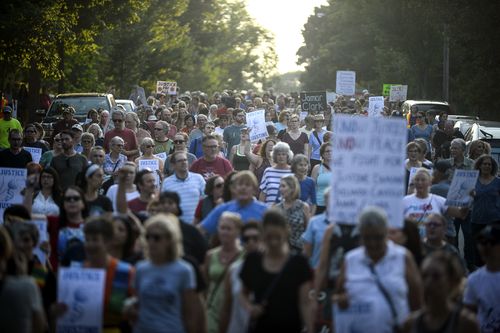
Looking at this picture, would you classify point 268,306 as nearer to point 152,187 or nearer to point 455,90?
point 152,187

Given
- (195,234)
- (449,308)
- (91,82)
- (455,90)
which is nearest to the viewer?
(449,308)

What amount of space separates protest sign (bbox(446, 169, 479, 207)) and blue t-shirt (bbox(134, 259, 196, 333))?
623cm

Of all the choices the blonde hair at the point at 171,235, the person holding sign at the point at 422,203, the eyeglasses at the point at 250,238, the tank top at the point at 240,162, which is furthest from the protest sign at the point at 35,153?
the blonde hair at the point at 171,235

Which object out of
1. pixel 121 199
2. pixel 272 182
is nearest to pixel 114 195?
pixel 121 199

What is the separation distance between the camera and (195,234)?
10.3 m

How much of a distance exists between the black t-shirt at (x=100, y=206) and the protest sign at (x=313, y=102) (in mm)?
17641

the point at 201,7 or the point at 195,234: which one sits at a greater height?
the point at 201,7

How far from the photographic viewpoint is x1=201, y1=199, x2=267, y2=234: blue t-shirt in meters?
11.3

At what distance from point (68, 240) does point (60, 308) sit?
2.31 metres

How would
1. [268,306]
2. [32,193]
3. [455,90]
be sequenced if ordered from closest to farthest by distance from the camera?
1. [268,306]
2. [32,193]
3. [455,90]

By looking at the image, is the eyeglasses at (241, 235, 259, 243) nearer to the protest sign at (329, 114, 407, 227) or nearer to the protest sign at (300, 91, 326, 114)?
the protest sign at (329, 114, 407, 227)

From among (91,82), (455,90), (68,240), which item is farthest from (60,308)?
(455,90)

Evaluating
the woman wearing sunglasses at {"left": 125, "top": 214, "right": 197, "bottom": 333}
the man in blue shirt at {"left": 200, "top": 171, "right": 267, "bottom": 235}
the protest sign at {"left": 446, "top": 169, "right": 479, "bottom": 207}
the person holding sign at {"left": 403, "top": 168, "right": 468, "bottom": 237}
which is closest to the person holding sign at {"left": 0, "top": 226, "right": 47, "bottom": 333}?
the woman wearing sunglasses at {"left": 125, "top": 214, "right": 197, "bottom": 333}

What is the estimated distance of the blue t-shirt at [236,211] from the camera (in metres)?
11.3
